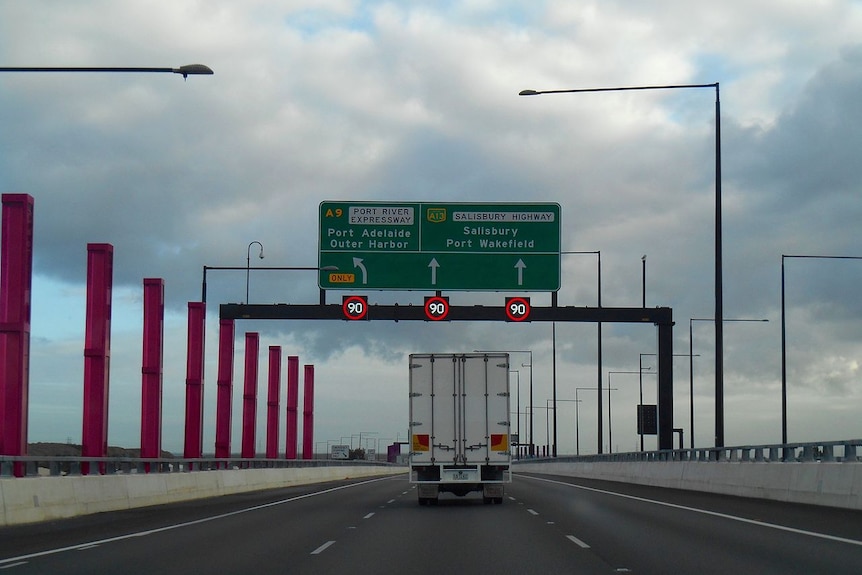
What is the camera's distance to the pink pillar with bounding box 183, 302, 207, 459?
160 feet

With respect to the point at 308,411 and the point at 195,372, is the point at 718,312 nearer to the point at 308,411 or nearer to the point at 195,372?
the point at 195,372

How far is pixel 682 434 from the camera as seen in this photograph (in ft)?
276

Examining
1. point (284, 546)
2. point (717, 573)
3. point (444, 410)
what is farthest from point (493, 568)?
point (444, 410)

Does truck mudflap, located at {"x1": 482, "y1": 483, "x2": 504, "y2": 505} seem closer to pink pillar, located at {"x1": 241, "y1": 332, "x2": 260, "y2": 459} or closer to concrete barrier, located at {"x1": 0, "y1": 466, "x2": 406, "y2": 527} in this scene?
concrete barrier, located at {"x1": 0, "y1": 466, "x2": 406, "y2": 527}

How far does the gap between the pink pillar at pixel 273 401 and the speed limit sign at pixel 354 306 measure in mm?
35320

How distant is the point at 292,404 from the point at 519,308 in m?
49.1

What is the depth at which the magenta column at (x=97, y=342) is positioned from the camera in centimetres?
3353

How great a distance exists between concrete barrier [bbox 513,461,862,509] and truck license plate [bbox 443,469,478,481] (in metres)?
7.80

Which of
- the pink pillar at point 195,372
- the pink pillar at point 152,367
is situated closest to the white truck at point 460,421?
the pink pillar at point 152,367

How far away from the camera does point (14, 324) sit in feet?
88.1

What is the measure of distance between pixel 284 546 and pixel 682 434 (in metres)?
69.3

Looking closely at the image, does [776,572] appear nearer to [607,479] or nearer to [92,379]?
[92,379]

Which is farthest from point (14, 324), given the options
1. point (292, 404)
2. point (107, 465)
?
point (292, 404)

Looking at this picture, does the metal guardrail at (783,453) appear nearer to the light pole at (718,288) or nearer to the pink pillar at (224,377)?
the light pole at (718,288)
